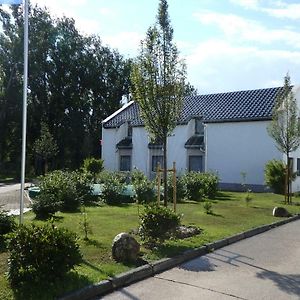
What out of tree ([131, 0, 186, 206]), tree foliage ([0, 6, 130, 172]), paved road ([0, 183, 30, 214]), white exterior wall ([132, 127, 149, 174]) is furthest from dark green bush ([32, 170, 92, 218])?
tree foliage ([0, 6, 130, 172])

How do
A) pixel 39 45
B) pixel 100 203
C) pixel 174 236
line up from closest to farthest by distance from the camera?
pixel 174 236 → pixel 100 203 → pixel 39 45

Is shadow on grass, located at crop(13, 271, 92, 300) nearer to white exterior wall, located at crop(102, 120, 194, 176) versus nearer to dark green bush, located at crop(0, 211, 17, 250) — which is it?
dark green bush, located at crop(0, 211, 17, 250)

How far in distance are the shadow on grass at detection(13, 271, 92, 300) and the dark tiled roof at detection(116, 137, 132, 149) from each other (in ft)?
97.1

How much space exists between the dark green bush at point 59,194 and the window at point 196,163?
14.3 metres

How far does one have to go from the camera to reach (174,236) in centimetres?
1020

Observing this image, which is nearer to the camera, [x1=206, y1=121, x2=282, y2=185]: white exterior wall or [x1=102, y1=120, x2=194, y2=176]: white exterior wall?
[x1=206, y1=121, x2=282, y2=185]: white exterior wall

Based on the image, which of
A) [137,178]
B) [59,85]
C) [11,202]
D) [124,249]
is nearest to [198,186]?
[137,178]

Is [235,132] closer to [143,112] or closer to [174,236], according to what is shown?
[143,112]

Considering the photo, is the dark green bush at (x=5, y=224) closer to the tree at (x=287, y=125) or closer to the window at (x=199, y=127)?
the tree at (x=287, y=125)

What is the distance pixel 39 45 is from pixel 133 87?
4140 centimetres

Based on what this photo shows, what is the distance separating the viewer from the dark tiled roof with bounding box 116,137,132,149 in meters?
36.2

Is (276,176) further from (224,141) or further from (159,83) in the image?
(159,83)

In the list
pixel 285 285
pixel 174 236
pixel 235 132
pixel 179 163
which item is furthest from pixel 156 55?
pixel 179 163

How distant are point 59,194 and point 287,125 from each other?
11333 millimetres
